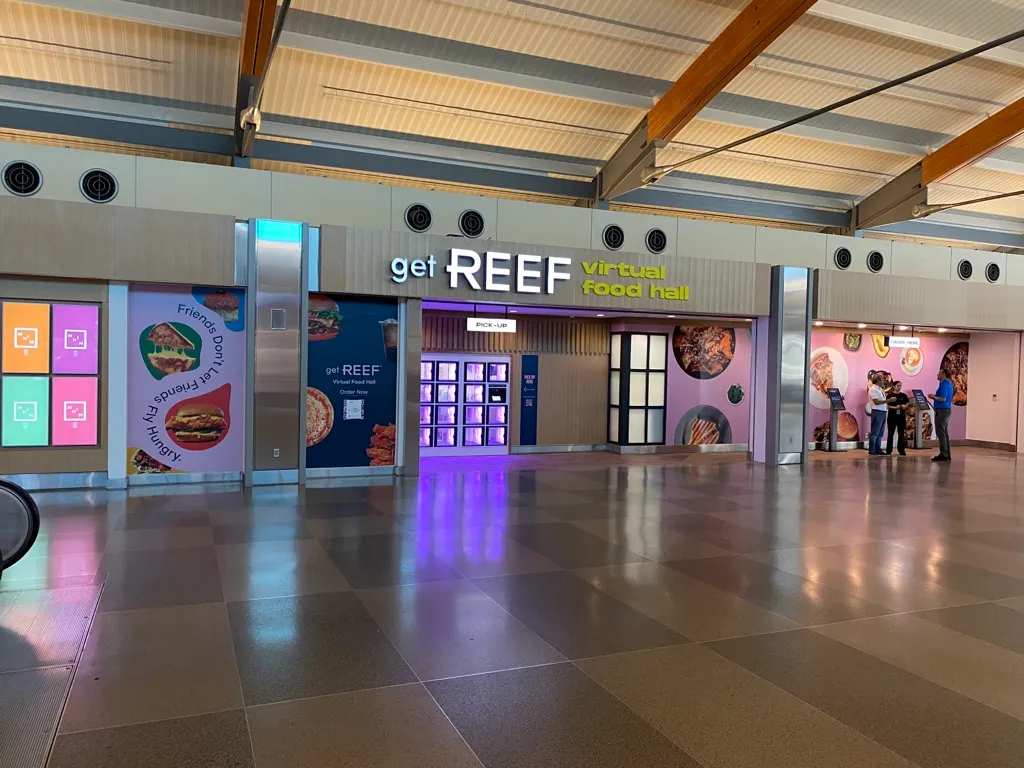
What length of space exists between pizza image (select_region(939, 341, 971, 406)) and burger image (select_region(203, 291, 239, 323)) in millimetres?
16348

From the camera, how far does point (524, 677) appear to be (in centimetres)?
415

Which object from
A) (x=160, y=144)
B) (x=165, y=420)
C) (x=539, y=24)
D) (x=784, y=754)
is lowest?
(x=784, y=754)

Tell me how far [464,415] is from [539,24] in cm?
729

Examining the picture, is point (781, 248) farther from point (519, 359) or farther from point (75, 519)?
point (75, 519)

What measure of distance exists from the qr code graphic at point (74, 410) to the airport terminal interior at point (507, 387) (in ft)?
0.14

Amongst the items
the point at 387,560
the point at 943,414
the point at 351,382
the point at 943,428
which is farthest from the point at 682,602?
the point at 943,414

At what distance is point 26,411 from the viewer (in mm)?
9555

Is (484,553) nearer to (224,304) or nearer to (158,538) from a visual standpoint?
(158,538)

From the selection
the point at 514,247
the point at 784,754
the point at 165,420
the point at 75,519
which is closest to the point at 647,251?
the point at 514,247

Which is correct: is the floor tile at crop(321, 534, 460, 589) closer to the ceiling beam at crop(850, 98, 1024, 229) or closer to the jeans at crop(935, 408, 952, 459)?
the jeans at crop(935, 408, 952, 459)

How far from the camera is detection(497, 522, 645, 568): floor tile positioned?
673 cm

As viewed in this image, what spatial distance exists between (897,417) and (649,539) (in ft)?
37.0

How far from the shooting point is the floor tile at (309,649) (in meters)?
3.99

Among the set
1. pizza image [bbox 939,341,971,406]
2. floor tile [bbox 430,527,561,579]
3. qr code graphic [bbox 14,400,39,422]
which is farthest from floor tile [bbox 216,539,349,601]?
pizza image [bbox 939,341,971,406]
